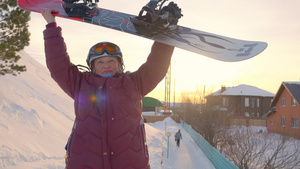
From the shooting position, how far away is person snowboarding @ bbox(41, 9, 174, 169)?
1.77 metres

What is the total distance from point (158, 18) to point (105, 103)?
990 millimetres

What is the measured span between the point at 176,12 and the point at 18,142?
9.42 meters

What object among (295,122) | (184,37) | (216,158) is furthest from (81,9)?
(295,122)

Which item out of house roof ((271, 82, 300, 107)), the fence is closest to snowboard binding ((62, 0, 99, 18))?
the fence

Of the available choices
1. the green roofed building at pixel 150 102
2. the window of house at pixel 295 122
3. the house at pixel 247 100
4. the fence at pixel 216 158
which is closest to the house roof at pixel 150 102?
the green roofed building at pixel 150 102

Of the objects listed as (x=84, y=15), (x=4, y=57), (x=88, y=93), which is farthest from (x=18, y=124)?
(x=88, y=93)

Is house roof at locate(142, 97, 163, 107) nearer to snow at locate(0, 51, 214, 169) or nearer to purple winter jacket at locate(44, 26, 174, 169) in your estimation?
snow at locate(0, 51, 214, 169)

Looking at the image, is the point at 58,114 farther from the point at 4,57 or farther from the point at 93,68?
the point at 93,68

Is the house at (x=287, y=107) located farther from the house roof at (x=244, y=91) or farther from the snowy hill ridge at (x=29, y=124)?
the snowy hill ridge at (x=29, y=124)

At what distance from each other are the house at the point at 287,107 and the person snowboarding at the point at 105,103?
25265 millimetres

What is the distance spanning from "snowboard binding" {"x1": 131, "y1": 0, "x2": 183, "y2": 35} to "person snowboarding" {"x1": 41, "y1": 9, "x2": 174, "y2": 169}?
29cm

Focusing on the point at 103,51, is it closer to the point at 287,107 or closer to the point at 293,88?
the point at 293,88

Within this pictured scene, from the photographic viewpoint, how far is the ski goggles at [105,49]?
2125mm

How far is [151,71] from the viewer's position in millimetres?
2014
